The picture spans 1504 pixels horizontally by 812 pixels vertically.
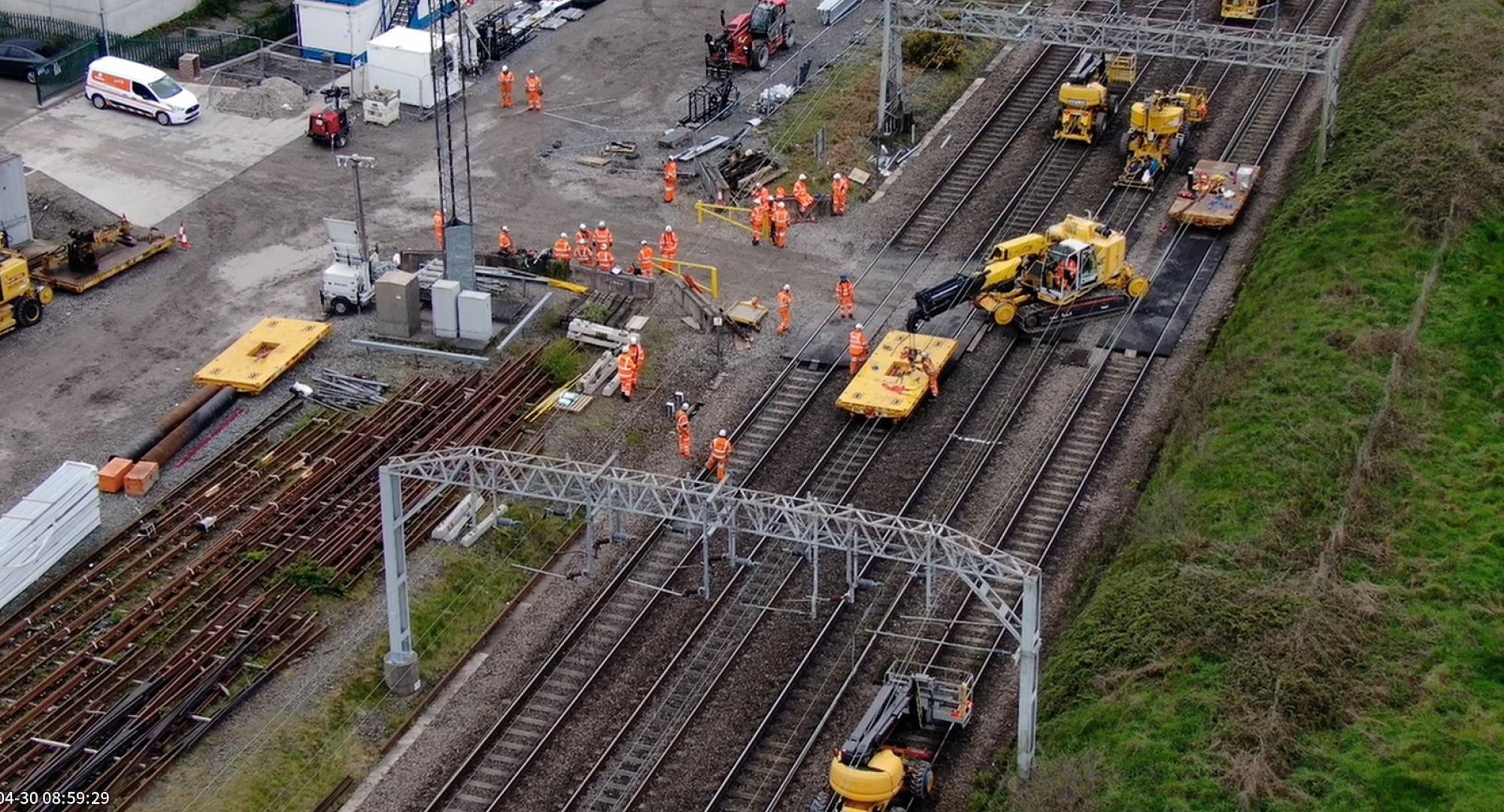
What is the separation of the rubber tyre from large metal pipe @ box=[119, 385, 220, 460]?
196 inches

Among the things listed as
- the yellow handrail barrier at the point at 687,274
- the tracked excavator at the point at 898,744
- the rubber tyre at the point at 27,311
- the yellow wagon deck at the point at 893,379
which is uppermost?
the tracked excavator at the point at 898,744

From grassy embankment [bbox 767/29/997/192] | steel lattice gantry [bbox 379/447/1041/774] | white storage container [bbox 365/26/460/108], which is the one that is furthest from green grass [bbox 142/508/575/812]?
white storage container [bbox 365/26/460/108]

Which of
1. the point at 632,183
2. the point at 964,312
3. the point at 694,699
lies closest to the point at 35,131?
the point at 632,183

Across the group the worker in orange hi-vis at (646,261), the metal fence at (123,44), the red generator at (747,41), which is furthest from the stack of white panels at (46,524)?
the red generator at (747,41)

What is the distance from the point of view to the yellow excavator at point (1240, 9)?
5891cm

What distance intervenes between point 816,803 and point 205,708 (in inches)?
388

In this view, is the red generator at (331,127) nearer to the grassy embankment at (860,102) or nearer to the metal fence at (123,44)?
the metal fence at (123,44)

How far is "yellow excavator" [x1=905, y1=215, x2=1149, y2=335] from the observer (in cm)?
4175

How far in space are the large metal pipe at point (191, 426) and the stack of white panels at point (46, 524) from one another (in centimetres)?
193

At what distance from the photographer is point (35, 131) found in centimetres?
5134

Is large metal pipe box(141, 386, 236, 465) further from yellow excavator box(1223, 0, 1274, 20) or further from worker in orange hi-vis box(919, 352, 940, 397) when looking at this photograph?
yellow excavator box(1223, 0, 1274, 20)

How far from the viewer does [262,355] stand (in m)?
40.1

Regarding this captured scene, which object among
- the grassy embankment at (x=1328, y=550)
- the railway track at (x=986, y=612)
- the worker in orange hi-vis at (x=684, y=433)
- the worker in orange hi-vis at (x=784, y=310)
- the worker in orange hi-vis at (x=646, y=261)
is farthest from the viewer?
the worker in orange hi-vis at (x=646, y=261)

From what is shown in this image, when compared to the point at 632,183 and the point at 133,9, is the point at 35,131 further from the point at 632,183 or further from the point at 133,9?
the point at 632,183
